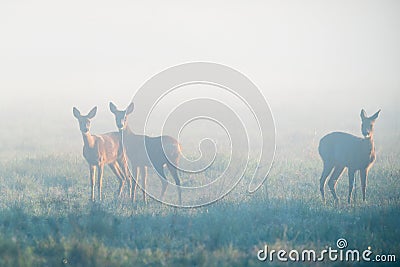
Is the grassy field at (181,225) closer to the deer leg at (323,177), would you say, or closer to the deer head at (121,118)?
the deer leg at (323,177)

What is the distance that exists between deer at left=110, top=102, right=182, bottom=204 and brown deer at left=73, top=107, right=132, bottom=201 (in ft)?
0.94

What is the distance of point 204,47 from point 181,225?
3598 centimetres

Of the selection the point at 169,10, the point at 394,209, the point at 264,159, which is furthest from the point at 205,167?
the point at 169,10

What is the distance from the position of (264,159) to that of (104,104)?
20.5 meters

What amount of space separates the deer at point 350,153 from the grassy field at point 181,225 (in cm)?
45

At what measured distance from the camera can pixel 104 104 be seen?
35.2 m

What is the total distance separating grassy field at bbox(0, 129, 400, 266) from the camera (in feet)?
27.4

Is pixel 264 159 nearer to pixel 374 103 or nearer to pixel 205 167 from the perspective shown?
pixel 205 167

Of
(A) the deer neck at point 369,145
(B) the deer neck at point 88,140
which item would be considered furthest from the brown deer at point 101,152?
(A) the deer neck at point 369,145

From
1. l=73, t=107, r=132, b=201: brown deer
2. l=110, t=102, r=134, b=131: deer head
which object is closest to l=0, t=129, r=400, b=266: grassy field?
l=73, t=107, r=132, b=201: brown deer

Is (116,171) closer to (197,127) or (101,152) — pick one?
(101,152)

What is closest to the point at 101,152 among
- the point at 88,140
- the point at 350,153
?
the point at 88,140

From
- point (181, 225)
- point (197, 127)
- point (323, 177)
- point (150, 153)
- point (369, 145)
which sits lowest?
point (181, 225)

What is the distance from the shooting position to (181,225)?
10258 millimetres
